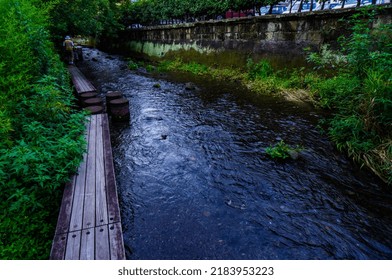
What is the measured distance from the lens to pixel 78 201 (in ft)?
10.5

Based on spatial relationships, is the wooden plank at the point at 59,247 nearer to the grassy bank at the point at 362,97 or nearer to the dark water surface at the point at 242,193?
the dark water surface at the point at 242,193

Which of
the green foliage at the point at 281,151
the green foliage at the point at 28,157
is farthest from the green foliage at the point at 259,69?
the green foliage at the point at 28,157

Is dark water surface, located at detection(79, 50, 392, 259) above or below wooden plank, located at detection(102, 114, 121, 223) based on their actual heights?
below

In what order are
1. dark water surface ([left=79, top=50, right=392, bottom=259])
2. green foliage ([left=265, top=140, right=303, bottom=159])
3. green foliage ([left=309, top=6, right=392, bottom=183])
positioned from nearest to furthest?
1. dark water surface ([left=79, top=50, right=392, bottom=259])
2. green foliage ([left=309, top=6, right=392, bottom=183])
3. green foliage ([left=265, top=140, right=303, bottom=159])

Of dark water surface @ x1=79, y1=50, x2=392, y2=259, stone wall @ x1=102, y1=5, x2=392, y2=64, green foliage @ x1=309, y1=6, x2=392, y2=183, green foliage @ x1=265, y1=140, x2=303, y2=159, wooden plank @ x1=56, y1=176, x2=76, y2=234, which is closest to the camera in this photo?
wooden plank @ x1=56, y1=176, x2=76, y2=234

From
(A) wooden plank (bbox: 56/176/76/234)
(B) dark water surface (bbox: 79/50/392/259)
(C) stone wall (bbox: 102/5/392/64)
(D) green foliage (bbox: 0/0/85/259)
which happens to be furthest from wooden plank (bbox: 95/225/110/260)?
(C) stone wall (bbox: 102/5/392/64)

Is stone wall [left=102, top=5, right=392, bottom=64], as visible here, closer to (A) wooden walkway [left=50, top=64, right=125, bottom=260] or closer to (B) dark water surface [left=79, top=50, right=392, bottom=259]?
(B) dark water surface [left=79, top=50, right=392, bottom=259]

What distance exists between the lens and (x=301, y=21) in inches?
371

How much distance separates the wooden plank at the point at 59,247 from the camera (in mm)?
2415

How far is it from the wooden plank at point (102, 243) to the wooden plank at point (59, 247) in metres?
0.33

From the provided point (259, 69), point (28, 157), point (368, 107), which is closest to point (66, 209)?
point (28, 157)

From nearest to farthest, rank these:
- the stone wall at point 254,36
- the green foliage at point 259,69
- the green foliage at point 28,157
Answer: the green foliage at point 28,157 < the stone wall at point 254,36 < the green foliage at point 259,69

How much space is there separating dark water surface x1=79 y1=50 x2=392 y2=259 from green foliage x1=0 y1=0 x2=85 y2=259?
110cm

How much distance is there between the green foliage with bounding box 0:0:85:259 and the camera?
3.00m
